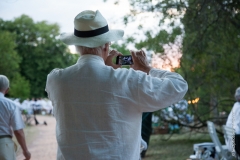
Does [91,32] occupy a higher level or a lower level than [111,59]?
higher

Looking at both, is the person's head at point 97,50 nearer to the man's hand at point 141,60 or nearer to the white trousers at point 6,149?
the man's hand at point 141,60

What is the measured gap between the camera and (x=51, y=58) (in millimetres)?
45375

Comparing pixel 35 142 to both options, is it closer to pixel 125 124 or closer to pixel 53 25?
pixel 125 124

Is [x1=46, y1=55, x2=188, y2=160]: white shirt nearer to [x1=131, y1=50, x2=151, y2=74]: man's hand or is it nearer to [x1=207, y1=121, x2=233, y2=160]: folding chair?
[x1=131, y1=50, x2=151, y2=74]: man's hand

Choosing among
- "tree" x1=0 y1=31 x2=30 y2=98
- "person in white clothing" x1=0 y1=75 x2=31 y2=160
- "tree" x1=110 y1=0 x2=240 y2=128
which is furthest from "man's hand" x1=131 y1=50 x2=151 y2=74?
"tree" x1=0 y1=31 x2=30 y2=98

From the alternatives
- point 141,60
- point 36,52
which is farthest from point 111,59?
point 36,52

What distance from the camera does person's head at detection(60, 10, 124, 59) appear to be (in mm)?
2170

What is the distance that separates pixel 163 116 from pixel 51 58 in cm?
3339

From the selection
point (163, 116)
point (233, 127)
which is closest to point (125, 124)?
→ point (233, 127)

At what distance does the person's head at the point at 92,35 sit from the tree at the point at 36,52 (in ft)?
137

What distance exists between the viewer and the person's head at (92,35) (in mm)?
2170

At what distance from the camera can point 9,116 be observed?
162 inches

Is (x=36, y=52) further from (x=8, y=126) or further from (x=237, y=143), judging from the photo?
(x=8, y=126)

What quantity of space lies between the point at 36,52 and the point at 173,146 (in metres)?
33.4
